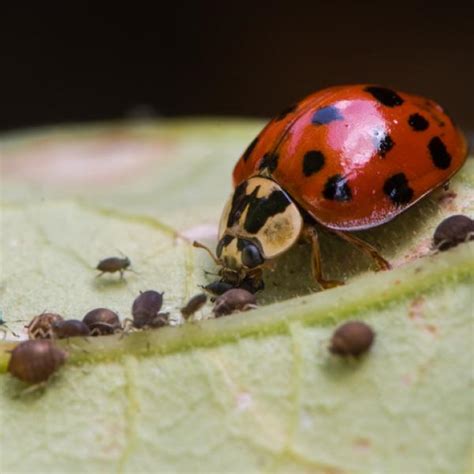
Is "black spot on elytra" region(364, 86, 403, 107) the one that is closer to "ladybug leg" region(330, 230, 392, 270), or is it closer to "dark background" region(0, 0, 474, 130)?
"ladybug leg" region(330, 230, 392, 270)

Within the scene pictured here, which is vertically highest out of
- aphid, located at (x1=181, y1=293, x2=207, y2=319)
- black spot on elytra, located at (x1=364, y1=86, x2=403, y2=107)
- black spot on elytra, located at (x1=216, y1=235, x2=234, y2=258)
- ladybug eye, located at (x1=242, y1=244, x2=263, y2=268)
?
black spot on elytra, located at (x1=364, y1=86, x2=403, y2=107)

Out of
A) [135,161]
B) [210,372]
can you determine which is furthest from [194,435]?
[135,161]

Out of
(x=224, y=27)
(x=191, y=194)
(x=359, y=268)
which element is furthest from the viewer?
(x=224, y=27)

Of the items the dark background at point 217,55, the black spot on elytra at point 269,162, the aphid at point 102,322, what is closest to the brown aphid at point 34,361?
the aphid at point 102,322

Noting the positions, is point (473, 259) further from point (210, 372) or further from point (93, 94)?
point (93, 94)

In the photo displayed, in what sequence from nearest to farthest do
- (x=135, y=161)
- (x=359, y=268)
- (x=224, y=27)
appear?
(x=359, y=268), (x=135, y=161), (x=224, y=27)

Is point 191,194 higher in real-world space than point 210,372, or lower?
lower

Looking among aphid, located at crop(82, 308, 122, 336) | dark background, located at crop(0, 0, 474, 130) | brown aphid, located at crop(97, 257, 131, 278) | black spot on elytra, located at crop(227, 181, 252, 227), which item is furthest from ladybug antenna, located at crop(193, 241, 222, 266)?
dark background, located at crop(0, 0, 474, 130)
